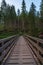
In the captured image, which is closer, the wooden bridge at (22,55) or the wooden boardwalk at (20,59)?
the wooden bridge at (22,55)

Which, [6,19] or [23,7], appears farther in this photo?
[6,19]

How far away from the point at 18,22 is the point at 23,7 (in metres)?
19.4

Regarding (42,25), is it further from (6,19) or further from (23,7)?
(6,19)

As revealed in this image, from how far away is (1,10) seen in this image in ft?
359

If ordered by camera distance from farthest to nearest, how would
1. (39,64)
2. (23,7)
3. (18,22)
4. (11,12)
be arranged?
Result: 1. (18,22)
2. (11,12)
3. (23,7)
4. (39,64)

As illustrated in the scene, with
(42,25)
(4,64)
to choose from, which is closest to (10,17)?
(42,25)

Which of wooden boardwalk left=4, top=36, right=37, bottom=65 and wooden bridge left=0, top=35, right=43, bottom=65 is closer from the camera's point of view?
wooden bridge left=0, top=35, right=43, bottom=65

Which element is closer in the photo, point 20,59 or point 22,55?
point 20,59

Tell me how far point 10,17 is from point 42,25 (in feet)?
135

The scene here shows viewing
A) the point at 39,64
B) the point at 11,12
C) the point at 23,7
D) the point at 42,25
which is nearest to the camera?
the point at 39,64

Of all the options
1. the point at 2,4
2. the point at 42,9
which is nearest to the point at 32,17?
the point at 42,9

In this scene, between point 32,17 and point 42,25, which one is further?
point 32,17

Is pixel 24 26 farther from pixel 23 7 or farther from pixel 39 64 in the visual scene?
pixel 39 64

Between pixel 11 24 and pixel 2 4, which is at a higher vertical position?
pixel 2 4
